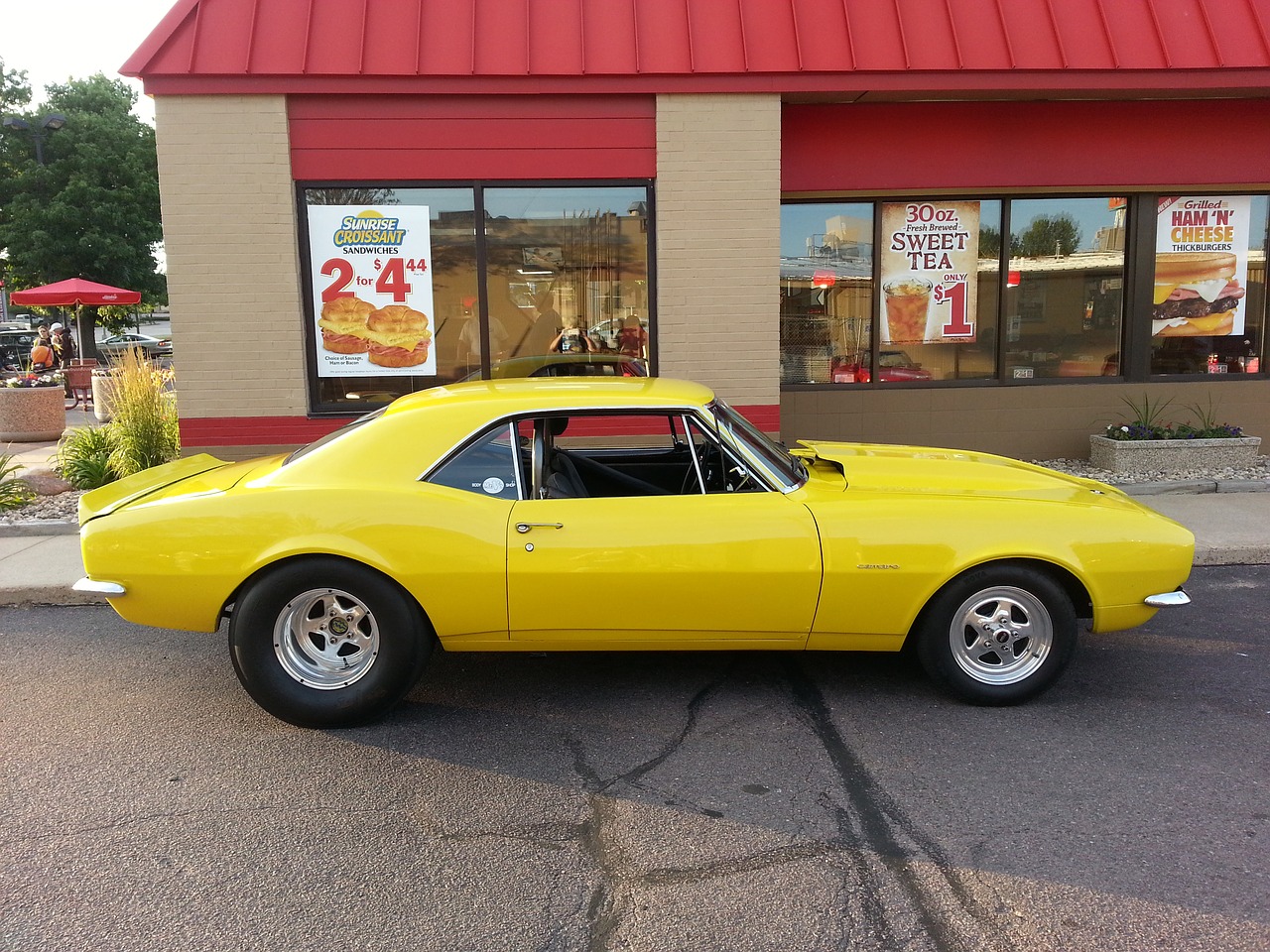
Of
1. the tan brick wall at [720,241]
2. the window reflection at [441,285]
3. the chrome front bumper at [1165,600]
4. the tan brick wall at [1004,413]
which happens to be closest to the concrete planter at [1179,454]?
the tan brick wall at [1004,413]

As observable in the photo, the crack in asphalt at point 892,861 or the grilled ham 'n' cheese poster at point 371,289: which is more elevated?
the grilled ham 'n' cheese poster at point 371,289

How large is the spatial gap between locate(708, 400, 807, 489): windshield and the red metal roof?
16.1ft

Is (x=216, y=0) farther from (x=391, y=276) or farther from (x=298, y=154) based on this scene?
(x=391, y=276)

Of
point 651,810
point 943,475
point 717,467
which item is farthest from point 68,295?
point 651,810

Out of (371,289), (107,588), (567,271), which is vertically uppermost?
(567,271)

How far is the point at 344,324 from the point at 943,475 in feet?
19.8

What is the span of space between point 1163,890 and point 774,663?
7.43 ft

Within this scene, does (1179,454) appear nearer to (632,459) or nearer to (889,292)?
(889,292)

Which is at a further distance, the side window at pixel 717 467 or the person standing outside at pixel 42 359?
the person standing outside at pixel 42 359

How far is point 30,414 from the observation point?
14.1 m

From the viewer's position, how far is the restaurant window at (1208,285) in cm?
1027

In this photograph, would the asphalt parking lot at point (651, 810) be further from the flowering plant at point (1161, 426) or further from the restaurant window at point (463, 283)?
the flowering plant at point (1161, 426)

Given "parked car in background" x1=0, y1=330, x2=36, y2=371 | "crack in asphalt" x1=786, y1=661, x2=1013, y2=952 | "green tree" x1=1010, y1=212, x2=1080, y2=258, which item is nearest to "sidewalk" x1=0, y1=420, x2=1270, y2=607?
"green tree" x1=1010, y1=212, x2=1080, y2=258

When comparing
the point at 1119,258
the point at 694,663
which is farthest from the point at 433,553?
the point at 1119,258
